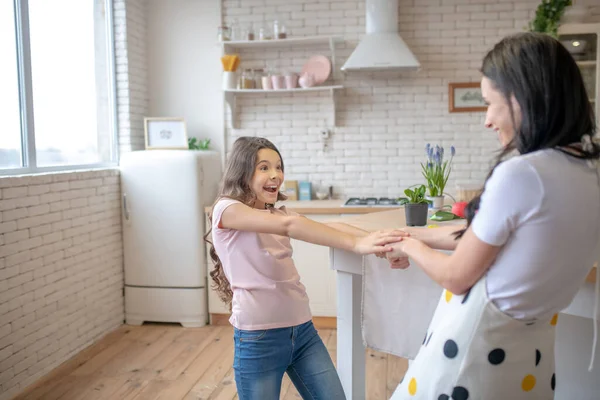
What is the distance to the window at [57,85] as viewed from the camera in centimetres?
346

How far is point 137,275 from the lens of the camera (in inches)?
179

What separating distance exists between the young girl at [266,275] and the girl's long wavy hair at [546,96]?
65cm

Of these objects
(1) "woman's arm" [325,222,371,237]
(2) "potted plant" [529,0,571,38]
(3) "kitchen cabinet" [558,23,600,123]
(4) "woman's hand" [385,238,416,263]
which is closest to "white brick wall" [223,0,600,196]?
(2) "potted plant" [529,0,571,38]

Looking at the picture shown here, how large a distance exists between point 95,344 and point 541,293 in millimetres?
3536

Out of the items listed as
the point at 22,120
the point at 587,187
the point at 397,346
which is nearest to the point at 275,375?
the point at 397,346

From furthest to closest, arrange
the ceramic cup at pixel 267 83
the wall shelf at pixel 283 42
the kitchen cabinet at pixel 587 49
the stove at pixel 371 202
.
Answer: the ceramic cup at pixel 267 83
the wall shelf at pixel 283 42
the stove at pixel 371 202
the kitchen cabinet at pixel 587 49

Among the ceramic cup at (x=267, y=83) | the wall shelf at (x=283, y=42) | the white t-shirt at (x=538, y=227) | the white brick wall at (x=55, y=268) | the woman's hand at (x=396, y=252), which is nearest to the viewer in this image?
the white t-shirt at (x=538, y=227)

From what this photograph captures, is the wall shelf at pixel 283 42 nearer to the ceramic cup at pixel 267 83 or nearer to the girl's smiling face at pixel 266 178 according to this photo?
the ceramic cup at pixel 267 83

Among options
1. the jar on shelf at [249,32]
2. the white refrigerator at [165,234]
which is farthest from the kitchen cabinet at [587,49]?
the white refrigerator at [165,234]

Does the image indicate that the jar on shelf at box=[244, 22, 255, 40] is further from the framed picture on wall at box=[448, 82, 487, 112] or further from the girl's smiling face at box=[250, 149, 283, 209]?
the girl's smiling face at box=[250, 149, 283, 209]

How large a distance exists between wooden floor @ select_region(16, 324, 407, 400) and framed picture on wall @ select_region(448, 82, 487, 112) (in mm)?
2024

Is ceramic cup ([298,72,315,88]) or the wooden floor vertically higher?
ceramic cup ([298,72,315,88])

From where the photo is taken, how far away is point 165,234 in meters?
4.48

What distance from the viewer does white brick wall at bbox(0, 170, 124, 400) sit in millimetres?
3248
